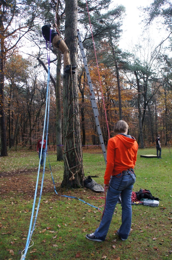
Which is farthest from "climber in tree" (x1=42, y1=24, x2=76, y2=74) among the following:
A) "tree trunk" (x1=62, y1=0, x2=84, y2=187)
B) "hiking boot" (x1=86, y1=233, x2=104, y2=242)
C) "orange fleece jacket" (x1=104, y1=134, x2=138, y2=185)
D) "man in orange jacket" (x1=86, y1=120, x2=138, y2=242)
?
"hiking boot" (x1=86, y1=233, x2=104, y2=242)

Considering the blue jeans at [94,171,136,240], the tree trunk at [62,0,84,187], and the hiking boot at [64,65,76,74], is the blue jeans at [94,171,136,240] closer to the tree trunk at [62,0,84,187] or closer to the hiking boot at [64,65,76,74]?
the tree trunk at [62,0,84,187]

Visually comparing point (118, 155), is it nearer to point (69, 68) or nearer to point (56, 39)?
point (69, 68)

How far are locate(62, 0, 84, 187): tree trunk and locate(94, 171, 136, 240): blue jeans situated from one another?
2.46 m

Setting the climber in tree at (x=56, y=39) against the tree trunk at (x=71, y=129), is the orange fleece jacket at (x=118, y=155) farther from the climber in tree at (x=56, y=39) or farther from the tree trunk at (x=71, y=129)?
the climber in tree at (x=56, y=39)

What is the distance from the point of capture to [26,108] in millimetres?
29891

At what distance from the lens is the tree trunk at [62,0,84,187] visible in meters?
5.52

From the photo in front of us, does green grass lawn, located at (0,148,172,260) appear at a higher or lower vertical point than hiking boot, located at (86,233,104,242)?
lower

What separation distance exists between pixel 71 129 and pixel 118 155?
291cm

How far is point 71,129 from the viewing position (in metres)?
5.59

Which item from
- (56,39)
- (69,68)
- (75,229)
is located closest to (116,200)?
(75,229)

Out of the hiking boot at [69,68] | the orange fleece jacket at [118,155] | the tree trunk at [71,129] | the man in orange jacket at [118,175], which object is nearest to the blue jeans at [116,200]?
the man in orange jacket at [118,175]

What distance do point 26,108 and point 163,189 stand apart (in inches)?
1063

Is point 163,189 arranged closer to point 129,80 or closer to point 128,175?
point 128,175

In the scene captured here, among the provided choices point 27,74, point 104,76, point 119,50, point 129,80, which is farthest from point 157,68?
point 27,74
